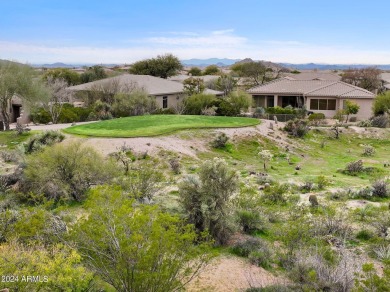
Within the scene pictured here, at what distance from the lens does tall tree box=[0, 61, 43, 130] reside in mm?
28500

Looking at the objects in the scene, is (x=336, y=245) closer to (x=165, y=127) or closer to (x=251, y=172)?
(x=251, y=172)

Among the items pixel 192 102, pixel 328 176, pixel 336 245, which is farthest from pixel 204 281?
pixel 192 102

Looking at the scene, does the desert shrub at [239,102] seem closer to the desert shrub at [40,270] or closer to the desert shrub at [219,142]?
the desert shrub at [219,142]

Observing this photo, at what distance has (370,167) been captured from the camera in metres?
22.8

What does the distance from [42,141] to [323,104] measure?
3070 centimetres

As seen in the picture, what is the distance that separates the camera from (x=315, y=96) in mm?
43531

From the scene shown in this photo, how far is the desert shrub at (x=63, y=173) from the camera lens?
49.3 feet

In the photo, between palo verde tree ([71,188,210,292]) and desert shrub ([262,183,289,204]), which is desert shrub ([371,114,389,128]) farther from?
palo verde tree ([71,188,210,292])

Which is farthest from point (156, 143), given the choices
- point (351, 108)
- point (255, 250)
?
point (351, 108)

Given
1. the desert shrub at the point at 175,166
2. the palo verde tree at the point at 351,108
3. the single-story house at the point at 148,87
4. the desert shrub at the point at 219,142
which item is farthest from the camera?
the single-story house at the point at 148,87

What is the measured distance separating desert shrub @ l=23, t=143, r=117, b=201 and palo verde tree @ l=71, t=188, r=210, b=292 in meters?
7.75

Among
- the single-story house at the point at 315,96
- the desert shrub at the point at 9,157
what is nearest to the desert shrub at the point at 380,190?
the desert shrub at the point at 9,157

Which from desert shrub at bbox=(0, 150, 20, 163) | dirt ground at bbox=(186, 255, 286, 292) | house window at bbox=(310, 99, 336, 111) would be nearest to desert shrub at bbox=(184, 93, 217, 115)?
house window at bbox=(310, 99, 336, 111)

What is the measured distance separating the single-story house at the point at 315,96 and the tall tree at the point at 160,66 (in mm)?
23616
